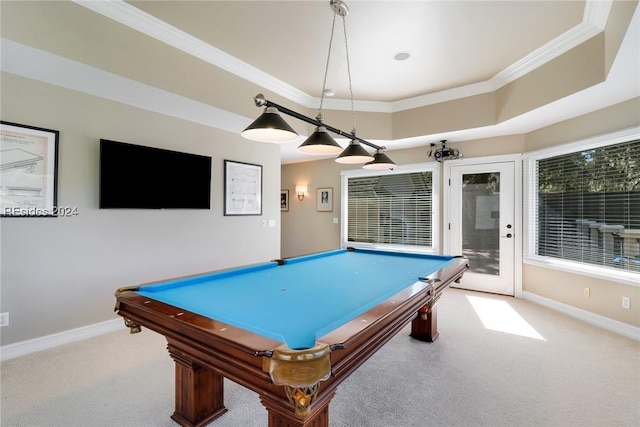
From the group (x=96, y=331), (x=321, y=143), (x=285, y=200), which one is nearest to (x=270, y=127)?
(x=321, y=143)

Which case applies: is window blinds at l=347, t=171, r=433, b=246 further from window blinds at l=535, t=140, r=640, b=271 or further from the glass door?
window blinds at l=535, t=140, r=640, b=271

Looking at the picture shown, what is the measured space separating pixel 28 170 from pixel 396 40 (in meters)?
3.40

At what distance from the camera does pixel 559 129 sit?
3.67m

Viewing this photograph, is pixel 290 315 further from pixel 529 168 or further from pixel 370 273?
pixel 529 168

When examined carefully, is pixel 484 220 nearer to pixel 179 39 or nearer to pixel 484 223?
pixel 484 223

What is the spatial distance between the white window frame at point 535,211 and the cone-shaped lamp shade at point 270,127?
3.41 m

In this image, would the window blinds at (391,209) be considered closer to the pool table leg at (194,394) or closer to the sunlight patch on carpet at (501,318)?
the sunlight patch on carpet at (501,318)

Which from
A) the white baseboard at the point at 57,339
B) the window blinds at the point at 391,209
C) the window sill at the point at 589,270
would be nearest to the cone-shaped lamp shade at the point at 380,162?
the window blinds at the point at 391,209

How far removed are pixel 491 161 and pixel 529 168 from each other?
485 millimetres

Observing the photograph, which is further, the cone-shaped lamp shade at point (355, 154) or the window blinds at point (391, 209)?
the window blinds at point (391, 209)

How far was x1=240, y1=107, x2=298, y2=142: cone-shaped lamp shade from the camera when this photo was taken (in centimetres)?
178

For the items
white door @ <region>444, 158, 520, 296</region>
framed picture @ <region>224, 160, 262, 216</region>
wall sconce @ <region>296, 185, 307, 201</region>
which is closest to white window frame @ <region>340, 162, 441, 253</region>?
white door @ <region>444, 158, 520, 296</region>

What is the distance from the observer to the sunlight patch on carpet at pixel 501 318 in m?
3.01

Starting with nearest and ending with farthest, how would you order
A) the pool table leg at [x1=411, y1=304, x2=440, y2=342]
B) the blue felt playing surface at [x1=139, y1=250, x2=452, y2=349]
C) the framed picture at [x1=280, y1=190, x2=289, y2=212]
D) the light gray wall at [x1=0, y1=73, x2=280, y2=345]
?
the blue felt playing surface at [x1=139, y1=250, x2=452, y2=349]
the light gray wall at [x1=0, y1=73, x2=280, y2=345]
the pool table leg at [x1=411, y1=304, x2=440, y2=342]
the framed picture at [x1=280, y1=190, x2=289, y2=212]
